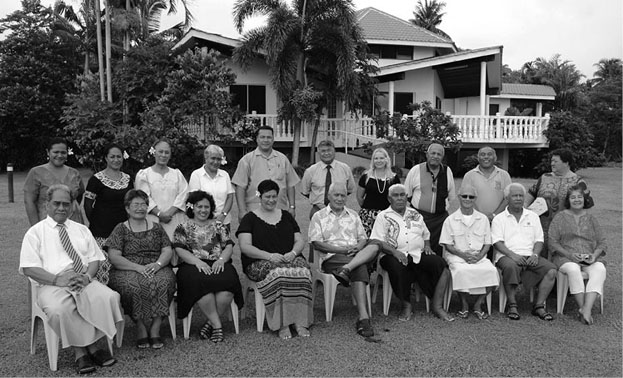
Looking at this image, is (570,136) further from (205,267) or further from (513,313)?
(205,267)

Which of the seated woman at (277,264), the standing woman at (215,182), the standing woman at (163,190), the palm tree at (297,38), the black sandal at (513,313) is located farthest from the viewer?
the palm tree at (297,38)

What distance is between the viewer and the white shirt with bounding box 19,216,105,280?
134 inches

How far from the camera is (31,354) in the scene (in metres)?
3.53

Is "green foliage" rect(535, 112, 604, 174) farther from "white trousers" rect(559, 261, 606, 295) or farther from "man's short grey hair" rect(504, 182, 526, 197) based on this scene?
"white trousers" rect(559, 261, 606, 295)

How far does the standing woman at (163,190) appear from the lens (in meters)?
4.54

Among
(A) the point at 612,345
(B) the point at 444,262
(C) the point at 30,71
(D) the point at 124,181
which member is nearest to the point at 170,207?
(D) the point at 124,181

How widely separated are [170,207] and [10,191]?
9512 mm

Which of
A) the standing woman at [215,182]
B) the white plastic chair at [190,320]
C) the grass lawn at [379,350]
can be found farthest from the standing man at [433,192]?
the white plastic chair at [190,320]

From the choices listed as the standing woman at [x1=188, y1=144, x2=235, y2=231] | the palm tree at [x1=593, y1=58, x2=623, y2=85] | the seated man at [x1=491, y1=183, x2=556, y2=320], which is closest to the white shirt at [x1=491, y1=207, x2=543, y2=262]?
the seated man at [x1=491, y1=183, x2=556, y2=320]

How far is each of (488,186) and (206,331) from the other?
9.69 feet

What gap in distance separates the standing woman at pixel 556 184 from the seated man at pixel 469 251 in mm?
769

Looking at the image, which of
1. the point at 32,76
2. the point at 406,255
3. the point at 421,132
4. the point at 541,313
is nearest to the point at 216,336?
the point at 406,255

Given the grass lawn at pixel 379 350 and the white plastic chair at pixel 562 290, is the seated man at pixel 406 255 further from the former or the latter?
the white plastic chair at pixel 562 290

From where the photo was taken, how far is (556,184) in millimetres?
4910
